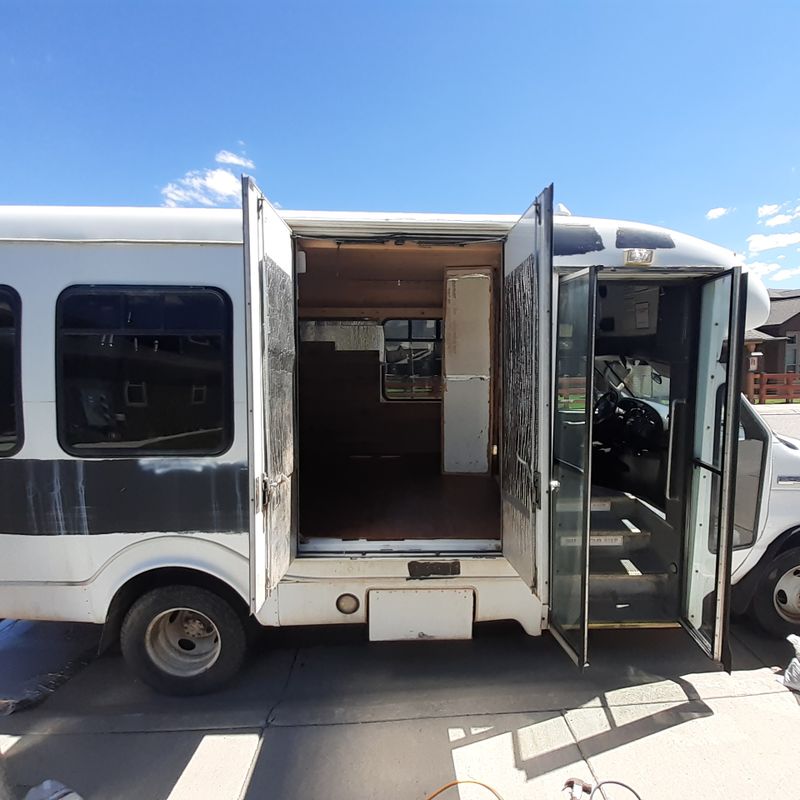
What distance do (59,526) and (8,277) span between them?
1.40m

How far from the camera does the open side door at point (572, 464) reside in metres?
2.60

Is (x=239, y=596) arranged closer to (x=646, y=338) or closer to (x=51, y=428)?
(x=51, y=428)

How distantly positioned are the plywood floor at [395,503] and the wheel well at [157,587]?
1.93 ft

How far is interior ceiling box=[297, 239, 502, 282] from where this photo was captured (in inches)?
124

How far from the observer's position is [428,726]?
2.69m

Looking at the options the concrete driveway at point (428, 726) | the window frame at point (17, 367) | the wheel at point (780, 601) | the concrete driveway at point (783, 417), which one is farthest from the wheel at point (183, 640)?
the concrete driveway at point (783, 417)

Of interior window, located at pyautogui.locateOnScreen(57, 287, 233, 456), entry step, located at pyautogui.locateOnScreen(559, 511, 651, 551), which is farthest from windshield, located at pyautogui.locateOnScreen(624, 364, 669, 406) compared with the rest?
interior window, located at pyautogui.locateOnScreen(57, 287, 233, 456)

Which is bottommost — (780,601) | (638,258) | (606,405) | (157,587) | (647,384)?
(780,601)

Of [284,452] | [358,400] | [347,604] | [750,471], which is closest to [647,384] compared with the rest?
[750,471]

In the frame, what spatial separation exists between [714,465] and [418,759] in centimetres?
234

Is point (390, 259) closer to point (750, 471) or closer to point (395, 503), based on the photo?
point (395, 503)

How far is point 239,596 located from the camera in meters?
2.90

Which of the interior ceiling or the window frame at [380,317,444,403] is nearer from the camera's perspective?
the interior ceiling

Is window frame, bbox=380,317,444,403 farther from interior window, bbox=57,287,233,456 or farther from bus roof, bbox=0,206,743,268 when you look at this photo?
interior window, bbox=57,287,233,456
